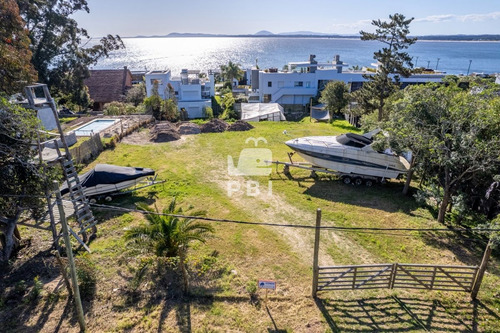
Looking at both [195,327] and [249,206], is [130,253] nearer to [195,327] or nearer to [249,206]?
[195,327]

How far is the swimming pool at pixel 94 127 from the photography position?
23547mm

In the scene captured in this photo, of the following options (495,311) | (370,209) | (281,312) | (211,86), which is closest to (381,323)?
(281,312)

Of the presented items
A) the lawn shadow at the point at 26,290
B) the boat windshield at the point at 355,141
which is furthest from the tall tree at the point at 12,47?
the boat windshield at the point at 355,141

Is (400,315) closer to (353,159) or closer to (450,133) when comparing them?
(450,133)

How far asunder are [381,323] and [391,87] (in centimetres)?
2167

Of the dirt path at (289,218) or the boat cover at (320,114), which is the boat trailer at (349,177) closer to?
the dirt path at (289,218)

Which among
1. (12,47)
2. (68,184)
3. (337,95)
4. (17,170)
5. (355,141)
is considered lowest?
(355,141)

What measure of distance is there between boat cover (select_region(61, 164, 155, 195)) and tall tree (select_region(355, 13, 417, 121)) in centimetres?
2045

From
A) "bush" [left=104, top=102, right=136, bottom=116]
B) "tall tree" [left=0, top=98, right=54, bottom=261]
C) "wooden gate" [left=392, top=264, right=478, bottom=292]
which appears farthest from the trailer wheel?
"bush" [left=104, top=102, right=136, bottom=116]

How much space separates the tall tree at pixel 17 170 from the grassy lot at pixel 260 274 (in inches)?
65.2

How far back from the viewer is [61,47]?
1192 inches

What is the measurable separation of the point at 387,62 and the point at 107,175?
22945 millimetres

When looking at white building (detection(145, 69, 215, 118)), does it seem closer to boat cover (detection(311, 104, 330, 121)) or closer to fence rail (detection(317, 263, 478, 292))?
boat cover (detection(311, 104, 330, 121))

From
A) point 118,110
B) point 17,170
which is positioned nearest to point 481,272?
point 17,170
